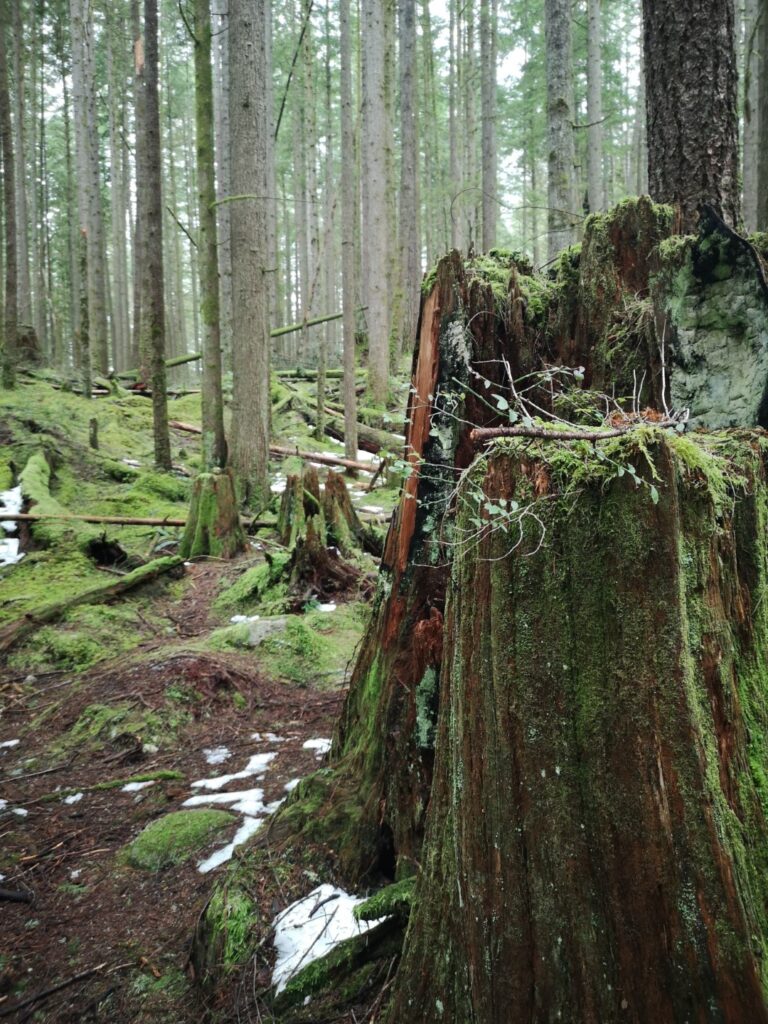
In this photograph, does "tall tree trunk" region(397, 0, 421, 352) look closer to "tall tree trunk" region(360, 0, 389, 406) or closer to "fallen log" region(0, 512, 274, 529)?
"tall tree trunk" region(360, 0, 389, 406)

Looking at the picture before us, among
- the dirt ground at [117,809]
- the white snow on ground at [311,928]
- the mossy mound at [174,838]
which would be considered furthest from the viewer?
the mossy mound at [174,838]

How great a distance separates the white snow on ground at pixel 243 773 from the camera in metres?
4.02

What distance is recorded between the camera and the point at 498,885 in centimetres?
168

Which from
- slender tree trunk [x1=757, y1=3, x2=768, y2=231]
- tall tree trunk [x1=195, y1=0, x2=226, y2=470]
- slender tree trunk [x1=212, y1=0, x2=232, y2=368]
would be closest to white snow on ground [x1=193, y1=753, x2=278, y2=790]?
slender tree trunk [x1=757, y1=3, x2=768, y2=231]

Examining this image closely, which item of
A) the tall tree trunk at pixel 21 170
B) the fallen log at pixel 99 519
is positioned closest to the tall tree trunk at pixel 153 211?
the fallen log at pixel 99 519

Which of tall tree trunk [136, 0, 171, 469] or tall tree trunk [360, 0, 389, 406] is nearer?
tall tree trunk [136, 0, 171, 469]

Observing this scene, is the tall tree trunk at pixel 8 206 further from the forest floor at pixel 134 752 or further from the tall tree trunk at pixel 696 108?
the tall tree trunk at pixel 696 108

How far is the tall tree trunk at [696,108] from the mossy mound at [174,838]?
173 inches

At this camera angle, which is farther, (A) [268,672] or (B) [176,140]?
(B) [176,140]

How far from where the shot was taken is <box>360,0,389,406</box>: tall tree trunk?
1362cm

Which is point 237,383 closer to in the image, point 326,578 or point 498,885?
point 326,578

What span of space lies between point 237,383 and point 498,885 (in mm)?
8767

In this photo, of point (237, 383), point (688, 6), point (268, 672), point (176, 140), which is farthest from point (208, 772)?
point (176, 140)

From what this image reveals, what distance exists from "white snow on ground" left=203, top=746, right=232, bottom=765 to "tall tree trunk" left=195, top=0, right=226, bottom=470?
6138 mm
